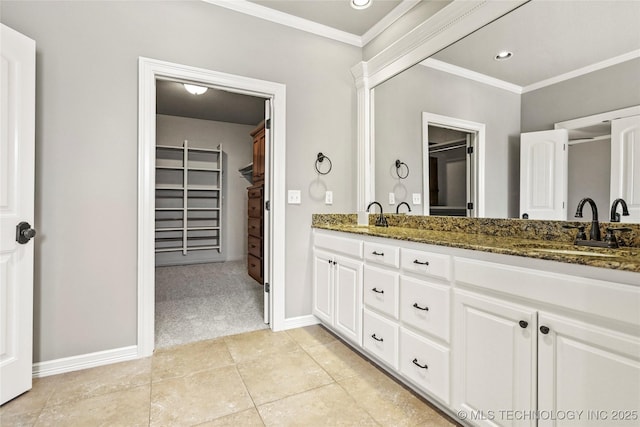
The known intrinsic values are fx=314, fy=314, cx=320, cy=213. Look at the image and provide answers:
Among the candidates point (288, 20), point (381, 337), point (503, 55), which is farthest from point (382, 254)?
point (288, 20)

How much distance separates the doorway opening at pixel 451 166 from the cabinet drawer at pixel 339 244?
666mm

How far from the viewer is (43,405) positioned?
5.28 feet

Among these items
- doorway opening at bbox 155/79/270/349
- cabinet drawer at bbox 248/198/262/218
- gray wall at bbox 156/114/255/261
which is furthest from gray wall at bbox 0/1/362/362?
gray wall at bbox 156/114/255/261

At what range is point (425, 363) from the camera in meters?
1.55

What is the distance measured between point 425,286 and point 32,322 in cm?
217

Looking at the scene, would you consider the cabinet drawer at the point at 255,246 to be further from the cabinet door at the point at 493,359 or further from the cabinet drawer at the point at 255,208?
the cabinet door at the point at 493,359

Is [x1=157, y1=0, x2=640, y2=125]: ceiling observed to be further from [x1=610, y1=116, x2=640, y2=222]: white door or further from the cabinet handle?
the cabinet handle

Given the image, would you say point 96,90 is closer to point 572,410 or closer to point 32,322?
point 32,322

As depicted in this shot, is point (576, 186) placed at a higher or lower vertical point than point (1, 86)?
lower

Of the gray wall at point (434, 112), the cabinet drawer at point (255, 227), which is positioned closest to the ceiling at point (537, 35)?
the gray wall at point (434, 112)

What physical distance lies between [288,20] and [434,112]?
1444 mm

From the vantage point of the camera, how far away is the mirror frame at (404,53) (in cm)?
192

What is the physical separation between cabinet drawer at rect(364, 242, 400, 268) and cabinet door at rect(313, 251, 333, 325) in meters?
0.49

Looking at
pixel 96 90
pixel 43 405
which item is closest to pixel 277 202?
pixel 96 90
